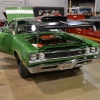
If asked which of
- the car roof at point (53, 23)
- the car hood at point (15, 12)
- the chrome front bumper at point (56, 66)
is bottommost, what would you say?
the chrome front bumper at point (56, 66)

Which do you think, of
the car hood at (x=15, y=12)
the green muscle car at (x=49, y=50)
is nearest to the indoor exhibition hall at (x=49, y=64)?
the green muscle car at (x=49, y=50)

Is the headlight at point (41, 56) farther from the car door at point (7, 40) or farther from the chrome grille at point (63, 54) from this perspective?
the car door at point (7, 40)

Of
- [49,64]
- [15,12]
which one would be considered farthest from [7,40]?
[15,12]

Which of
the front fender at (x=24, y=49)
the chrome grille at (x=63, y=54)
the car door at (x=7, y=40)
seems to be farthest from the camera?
the car door at (x=7, y=40)

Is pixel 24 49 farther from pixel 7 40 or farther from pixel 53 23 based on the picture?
pixel 7 40

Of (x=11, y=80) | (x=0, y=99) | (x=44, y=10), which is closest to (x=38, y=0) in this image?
(x=44, y=10)

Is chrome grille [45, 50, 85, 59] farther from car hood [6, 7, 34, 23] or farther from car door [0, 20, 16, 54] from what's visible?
car hood [6, 7, 34, 23]

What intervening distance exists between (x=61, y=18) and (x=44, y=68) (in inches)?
47.9

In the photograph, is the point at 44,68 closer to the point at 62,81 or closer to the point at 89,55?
the point at 62,81

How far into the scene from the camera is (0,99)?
8.72 ft

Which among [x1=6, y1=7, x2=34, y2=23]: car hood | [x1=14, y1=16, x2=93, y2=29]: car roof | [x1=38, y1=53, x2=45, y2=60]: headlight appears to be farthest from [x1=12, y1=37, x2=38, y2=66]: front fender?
[x1=6, y1=7, x2=34, y2=23]: car hood

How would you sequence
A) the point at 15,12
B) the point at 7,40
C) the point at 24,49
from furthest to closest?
the point at 15,12
the point at 7,40
the point at 24,49

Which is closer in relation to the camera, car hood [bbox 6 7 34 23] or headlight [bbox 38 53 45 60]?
headlight [bbox 38 53 45 60]

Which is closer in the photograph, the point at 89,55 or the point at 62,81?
the point at 89,55
